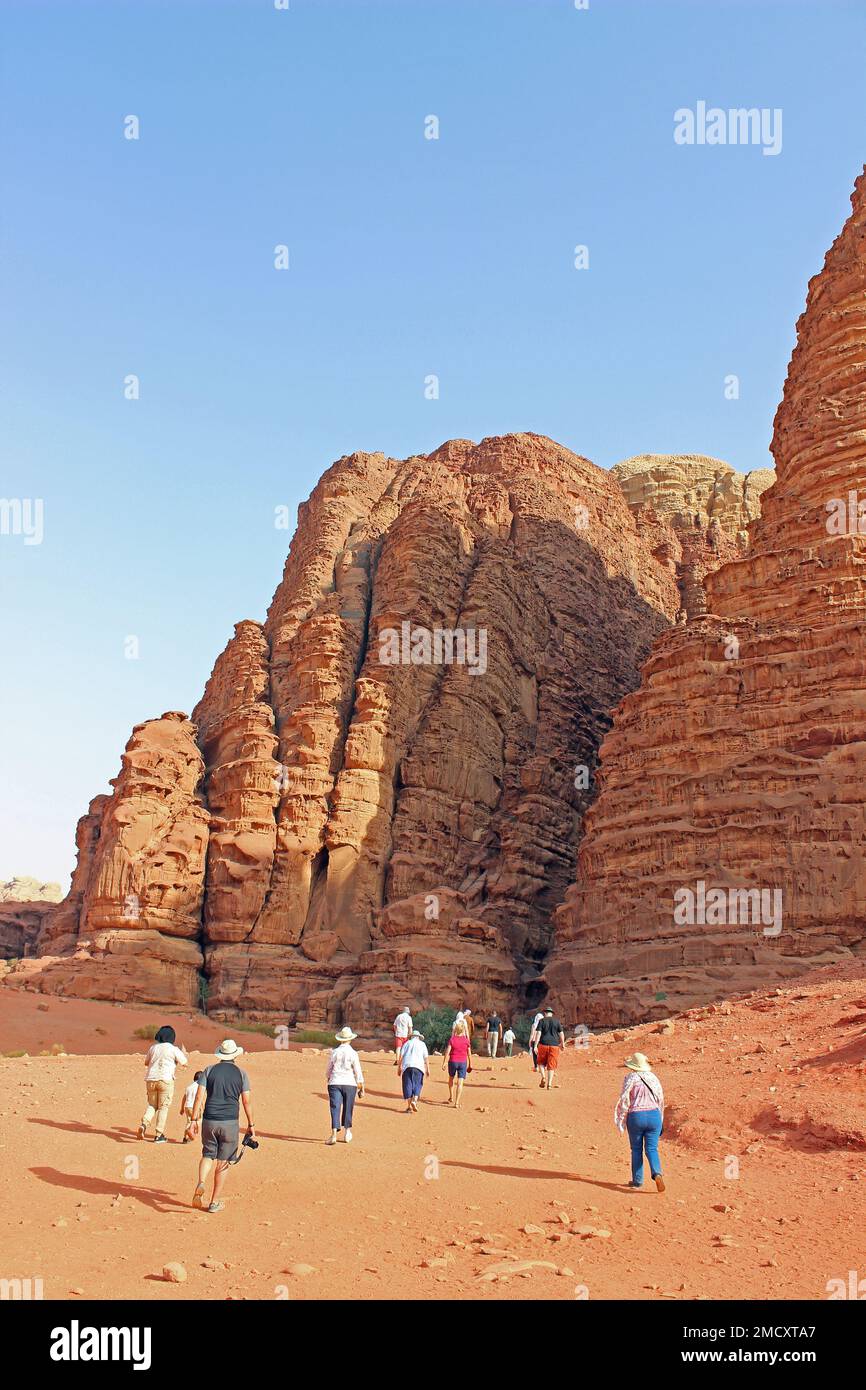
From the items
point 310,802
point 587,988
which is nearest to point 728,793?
point 587,988

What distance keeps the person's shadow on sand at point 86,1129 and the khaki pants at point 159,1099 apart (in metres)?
0.34

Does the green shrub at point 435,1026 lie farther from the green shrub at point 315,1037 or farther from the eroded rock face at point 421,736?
the eroded rock face at point 421,736

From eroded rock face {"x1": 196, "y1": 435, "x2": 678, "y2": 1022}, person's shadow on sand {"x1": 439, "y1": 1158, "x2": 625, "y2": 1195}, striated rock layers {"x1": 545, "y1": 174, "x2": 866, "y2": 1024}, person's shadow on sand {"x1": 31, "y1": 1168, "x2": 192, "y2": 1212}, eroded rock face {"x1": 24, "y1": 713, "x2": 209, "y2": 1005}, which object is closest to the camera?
person's shadow on sand {"x1": 31, "y1": 1168, "x2": 192, "y2": 1212}

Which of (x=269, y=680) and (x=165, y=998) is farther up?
(x=269, y=680)

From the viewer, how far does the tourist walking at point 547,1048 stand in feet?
A: 67.6

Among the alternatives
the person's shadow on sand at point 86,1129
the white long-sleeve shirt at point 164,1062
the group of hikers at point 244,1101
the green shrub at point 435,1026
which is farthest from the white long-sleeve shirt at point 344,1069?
the green shrub at point 435,1026

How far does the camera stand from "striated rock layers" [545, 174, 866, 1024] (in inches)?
1580

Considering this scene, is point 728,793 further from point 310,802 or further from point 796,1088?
point 796,1088

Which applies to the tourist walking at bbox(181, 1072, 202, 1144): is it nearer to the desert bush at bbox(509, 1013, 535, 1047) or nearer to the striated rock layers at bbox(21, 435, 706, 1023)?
the desert bush at bbox(509, 1013, 535, 1047)

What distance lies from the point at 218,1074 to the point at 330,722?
45.5m

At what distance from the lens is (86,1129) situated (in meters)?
14.9

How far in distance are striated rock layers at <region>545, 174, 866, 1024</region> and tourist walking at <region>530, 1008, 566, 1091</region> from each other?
58.6ft

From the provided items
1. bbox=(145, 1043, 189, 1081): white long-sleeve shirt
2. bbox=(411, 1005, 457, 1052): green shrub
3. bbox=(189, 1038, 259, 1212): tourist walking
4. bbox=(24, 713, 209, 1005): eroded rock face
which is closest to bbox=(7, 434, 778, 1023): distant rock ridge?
bbox=(24, 713, 209, 1005): eroded rock face

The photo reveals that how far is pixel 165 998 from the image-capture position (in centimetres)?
4728
